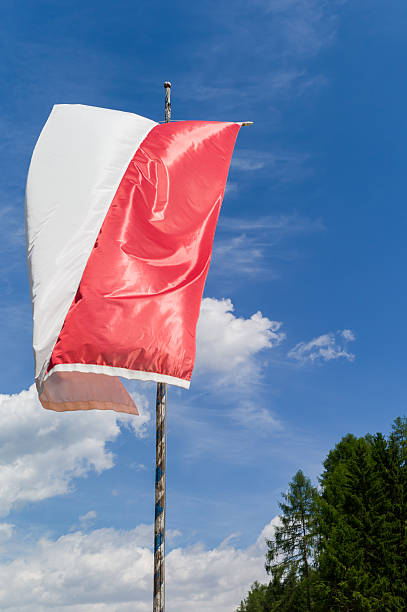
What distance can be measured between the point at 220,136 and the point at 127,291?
4020mm

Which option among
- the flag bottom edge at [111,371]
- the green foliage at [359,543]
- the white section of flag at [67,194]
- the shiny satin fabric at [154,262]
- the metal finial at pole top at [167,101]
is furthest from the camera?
the green foliage at [359,543]

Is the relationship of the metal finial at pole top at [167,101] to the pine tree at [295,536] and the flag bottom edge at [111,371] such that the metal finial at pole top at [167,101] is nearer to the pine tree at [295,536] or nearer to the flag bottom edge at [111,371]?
the flag bottom edge at [111,371]

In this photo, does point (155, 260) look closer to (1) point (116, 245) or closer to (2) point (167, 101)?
(1) point (116, 245)

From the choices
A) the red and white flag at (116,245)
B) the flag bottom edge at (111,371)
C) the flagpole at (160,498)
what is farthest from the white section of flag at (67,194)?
the flagpole at (160,498)

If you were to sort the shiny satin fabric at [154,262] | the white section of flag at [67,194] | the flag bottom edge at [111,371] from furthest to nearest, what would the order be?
the white section of flag at [67,194] < the shiny satin fabric at [154,262] < the flag bottom edge at [111,371]

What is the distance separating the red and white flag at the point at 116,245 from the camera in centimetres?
765

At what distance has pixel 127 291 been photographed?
8.02 m

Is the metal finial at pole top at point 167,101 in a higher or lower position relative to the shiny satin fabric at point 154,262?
higher

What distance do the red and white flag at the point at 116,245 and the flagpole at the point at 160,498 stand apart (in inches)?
40.3

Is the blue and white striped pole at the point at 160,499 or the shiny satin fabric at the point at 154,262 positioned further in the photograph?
the blue and white striped pole at the point at 160,499

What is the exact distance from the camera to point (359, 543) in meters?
43.2

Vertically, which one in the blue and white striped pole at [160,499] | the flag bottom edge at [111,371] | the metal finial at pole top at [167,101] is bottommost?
the blue and white striped pole at [160,499]

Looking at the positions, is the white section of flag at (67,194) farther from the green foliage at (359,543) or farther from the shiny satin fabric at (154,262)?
the green foliage at (359,543)

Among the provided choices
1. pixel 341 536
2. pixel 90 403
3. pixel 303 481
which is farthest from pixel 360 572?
pixel 90 403
